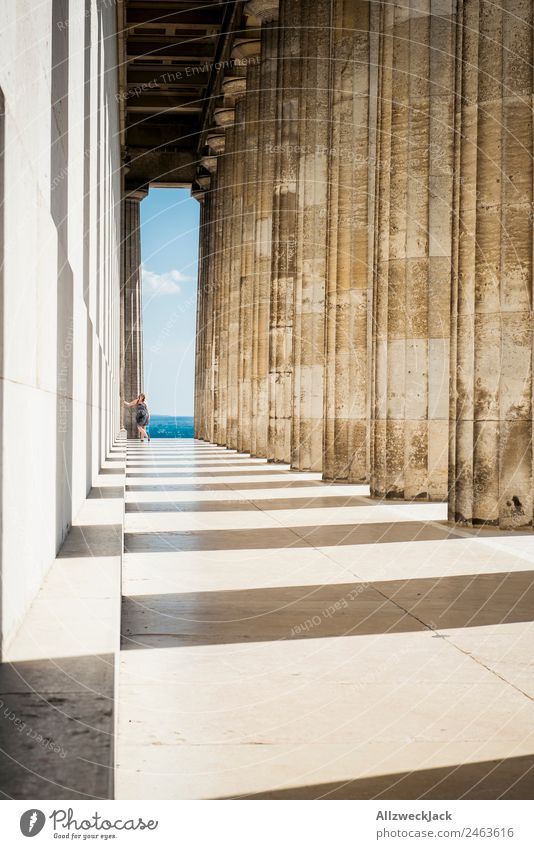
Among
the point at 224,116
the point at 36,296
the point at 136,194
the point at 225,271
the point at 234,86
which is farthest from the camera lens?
the point at 136,194

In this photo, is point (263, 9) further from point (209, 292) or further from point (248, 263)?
point (209, 292)

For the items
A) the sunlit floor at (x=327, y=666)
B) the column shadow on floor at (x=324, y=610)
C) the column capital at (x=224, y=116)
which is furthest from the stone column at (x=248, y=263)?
the column shadow on floor at (x=324, y=610)

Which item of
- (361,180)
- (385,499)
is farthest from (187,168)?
(385,499)

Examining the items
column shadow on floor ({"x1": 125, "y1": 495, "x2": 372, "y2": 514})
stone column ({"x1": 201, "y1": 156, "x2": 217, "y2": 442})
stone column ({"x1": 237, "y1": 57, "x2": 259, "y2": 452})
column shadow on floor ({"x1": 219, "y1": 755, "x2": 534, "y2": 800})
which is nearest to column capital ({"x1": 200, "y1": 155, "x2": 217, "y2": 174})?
stone column ({"x1": 201, "y1": 156, "x2": 217, "y2": 442})

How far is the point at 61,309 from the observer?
931 cm

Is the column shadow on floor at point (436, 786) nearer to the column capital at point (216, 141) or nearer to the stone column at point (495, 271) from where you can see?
the stone column at point (495, 271)

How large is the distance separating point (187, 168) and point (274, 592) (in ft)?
218

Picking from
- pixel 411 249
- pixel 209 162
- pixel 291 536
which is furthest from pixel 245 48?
pixel 291 536

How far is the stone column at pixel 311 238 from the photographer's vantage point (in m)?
29.6

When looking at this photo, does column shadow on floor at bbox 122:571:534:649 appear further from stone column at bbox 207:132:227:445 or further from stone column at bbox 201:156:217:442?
stone column at bbox 201:156:217:442

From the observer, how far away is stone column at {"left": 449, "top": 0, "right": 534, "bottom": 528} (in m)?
15.0

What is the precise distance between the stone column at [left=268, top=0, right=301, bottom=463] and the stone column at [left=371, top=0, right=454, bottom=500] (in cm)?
1411

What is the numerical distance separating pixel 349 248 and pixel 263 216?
16749 millimetres

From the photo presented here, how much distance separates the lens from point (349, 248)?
2523 centimetres
